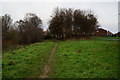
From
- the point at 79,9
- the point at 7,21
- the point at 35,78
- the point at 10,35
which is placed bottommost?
the point at 35,78

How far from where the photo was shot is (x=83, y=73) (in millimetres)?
10078

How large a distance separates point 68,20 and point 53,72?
51.7m

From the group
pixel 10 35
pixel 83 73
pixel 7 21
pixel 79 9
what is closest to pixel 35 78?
pixel 83 73

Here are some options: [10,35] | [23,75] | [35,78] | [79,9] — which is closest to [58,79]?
[35,78]

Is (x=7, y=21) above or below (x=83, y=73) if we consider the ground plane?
above

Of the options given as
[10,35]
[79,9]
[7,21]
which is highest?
[79,9]

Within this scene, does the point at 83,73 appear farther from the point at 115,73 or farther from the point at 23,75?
the point at 23,75

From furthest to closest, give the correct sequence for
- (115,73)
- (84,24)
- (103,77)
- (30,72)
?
1. (84,24)
2. (30,72)
3. (115,73)
4. (103,77)

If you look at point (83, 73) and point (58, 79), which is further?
point (83, 73)

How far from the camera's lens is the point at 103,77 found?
9.05 m

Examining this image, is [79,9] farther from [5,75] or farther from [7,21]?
[5,75]

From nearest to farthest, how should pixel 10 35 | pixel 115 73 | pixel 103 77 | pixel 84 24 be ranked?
pixel 103 77, pixel 115 73, pixel 10 35, pixel 84 24

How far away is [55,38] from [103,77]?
5402 cm

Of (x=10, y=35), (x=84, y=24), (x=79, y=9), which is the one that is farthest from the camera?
(x=79, y=9)
